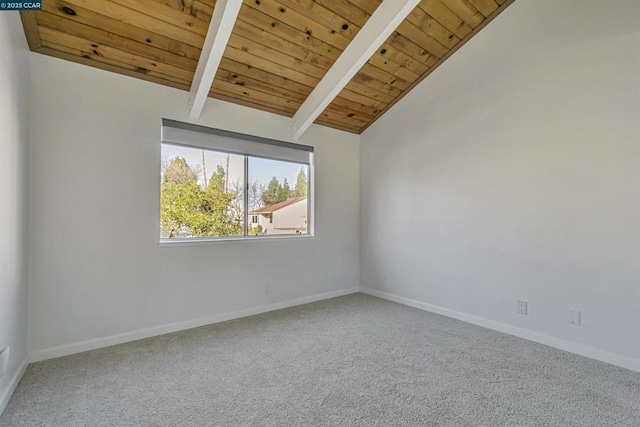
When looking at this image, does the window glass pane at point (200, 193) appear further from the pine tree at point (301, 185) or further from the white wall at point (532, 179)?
the white wall at point (532, 179)

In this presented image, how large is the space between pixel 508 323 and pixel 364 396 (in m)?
1.82

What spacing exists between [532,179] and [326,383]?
2445 millimetres

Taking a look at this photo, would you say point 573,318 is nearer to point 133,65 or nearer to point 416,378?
point 416,378

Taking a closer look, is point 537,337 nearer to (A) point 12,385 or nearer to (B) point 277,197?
(B) point 277,197

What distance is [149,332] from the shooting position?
281cm

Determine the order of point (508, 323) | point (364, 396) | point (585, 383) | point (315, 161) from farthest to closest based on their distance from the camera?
point (315, 161) → point (508, 323) → point (585, 383) → point (364, 396)

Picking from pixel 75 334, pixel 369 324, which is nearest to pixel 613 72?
pixel 369 324

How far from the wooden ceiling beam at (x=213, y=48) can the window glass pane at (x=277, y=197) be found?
0.87 m

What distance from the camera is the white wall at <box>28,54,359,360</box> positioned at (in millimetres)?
2377

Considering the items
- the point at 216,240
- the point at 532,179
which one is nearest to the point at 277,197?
the point at 216,240

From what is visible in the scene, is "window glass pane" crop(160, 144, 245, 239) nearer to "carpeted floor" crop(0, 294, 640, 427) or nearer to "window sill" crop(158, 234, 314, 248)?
"window sill" crop(158, 234, 314, 248)

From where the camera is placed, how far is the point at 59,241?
2432 mm

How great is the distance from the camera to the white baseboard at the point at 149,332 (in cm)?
239

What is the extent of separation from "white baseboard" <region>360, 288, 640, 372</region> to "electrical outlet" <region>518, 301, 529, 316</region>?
5.9 inches
